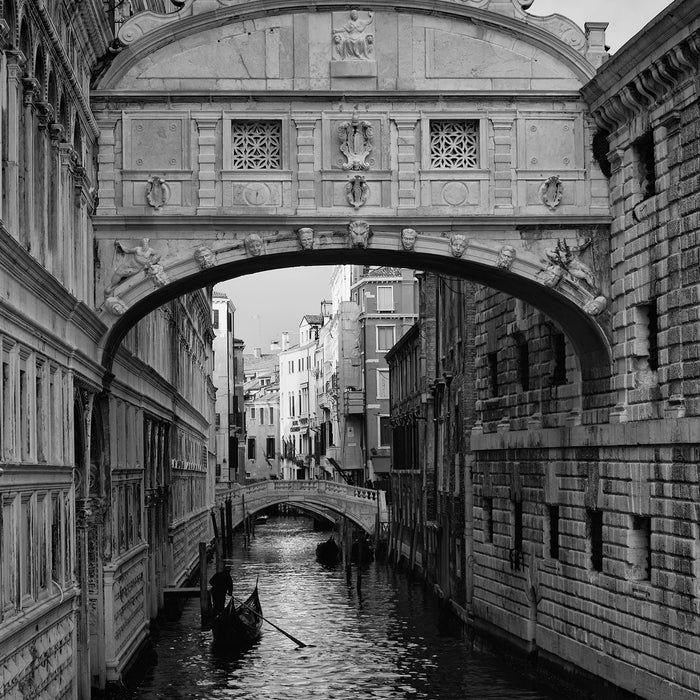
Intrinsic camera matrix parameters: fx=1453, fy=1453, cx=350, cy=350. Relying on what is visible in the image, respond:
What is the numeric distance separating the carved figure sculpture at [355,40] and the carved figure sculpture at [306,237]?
2.20 m

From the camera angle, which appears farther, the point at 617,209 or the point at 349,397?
the point at 349,397

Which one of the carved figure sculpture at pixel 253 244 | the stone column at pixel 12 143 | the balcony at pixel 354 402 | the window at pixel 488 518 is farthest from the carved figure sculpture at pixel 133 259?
the balcony at pixel 354 402

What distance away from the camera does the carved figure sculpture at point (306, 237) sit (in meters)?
17.8

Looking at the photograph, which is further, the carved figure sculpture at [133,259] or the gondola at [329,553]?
the gondola at [329,553]

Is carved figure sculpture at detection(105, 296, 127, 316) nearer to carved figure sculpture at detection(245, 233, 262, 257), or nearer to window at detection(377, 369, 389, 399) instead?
carved figure sculpture at detection(245, 233, 262, 257)

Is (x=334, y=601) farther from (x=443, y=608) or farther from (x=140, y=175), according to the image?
(x=140, y=175)

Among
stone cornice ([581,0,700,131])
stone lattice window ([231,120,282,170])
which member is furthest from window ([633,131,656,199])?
stone lattice window ([231,120,282,170])

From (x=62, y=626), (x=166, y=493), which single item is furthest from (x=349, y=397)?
(x=62, y=626)

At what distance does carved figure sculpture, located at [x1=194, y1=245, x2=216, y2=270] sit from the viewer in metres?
17.7

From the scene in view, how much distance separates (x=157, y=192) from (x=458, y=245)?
3743 mm

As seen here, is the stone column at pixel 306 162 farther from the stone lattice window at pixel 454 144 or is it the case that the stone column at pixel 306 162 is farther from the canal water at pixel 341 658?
the canal water at pixel 341 658

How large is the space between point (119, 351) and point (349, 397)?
155ft

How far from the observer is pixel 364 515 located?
169ft

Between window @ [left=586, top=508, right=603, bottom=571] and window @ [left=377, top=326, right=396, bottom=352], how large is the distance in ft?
144
